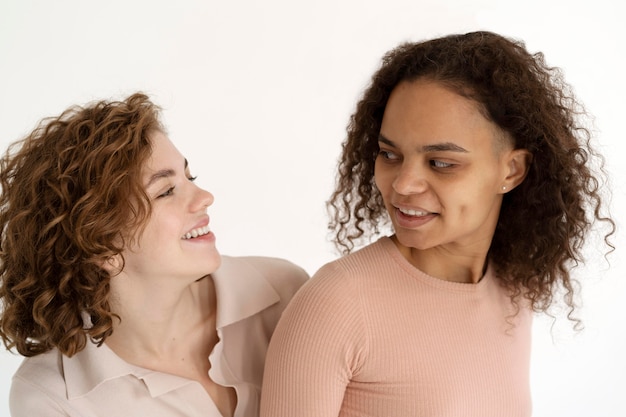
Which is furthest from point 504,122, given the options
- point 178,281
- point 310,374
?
point 178,281

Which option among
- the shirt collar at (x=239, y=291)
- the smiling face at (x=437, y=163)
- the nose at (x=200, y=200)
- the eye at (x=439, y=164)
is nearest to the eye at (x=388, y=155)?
the smiling face at (x=437, y=163)

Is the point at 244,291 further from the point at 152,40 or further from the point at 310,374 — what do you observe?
the point at 152,40

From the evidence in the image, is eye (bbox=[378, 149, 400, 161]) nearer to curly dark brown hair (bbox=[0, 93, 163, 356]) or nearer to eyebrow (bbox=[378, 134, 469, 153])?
eyebrow (bbox=[378, 134, 469, 153])

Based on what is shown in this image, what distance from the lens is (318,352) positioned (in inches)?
75.0

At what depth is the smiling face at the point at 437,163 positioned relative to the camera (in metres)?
1.88

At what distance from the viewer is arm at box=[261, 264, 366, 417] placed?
191 cm

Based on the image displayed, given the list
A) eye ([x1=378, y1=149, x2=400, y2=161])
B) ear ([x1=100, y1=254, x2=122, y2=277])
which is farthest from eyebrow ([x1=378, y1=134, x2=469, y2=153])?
ear ([x1=100, y1=254, x2=122, y2=277])

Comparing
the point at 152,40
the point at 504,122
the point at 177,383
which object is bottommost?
the point at 177,383

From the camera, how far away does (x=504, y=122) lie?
1936 mm

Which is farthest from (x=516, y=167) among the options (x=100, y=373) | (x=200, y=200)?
(x=100, y=373)

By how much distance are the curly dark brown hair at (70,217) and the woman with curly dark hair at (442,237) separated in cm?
47

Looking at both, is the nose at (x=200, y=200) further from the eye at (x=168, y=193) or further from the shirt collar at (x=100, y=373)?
the shirt collar at (x=100, y=373)

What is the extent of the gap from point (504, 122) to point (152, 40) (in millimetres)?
2081

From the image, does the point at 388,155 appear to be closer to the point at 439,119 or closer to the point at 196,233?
the point at 439,119
